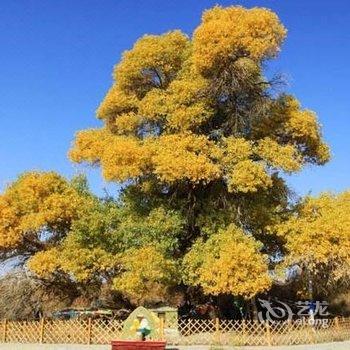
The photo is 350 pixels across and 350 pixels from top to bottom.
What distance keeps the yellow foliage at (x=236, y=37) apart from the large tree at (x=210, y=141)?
0.12 feet

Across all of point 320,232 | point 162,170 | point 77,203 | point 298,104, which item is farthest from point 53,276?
point 298,104

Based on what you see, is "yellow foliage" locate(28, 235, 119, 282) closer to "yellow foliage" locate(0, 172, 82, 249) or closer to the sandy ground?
"yellow foliage" locate(0, 172, 82, 249)

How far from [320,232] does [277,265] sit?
2261mm

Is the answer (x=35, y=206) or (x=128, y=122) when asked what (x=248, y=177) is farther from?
(x=35, y=206)

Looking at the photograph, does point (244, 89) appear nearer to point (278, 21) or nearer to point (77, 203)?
point (278, 21)

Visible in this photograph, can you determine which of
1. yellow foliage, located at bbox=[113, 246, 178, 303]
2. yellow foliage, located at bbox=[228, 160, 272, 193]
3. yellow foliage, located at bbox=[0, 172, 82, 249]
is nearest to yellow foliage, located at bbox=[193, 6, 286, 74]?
yellow foliage, located at bbox=[228, 160, 272, 193]

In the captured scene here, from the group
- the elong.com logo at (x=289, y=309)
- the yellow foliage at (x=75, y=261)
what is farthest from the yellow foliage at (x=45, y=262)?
the elong.com logo at (x=289, y=309)

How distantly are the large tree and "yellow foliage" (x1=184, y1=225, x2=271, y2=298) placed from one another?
0.24 feet

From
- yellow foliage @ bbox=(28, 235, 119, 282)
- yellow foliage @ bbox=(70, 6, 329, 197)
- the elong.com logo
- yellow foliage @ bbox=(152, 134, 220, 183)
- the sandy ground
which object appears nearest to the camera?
the sandy ground

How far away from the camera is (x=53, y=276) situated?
66.9 ft

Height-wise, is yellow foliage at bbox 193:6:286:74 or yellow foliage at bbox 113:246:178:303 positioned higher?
yellow foliage at bbox 193:6:286:74

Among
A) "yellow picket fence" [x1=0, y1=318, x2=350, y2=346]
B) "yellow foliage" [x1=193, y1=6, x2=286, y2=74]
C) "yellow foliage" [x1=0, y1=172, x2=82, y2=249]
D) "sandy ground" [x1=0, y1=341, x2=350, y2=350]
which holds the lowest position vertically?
"sandy ground" [x1=0, y1=341, x2=350, y2=350]

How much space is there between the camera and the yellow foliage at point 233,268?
16.4 metres

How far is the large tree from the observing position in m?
18.2
